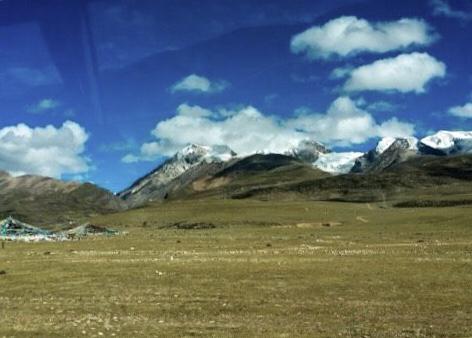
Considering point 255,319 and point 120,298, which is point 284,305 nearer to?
point 255,319

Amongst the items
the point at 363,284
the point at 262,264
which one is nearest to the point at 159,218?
the point at 262,264

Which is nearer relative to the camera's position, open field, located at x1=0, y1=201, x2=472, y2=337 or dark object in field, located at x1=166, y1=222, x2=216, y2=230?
open field, located at x1=0, y1=201, x2=472, y2=337

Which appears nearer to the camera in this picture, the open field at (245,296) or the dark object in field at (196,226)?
the open field at (245,296)

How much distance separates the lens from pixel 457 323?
22.4 metres

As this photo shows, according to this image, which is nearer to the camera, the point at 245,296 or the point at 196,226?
the point at 245,296

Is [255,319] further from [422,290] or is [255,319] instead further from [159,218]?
[159,218]

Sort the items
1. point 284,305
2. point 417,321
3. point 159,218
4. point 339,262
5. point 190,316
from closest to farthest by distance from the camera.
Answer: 1. point 417,321
2. point 190,316
3. point 284,305
4. point 339,262
5. point 159,218

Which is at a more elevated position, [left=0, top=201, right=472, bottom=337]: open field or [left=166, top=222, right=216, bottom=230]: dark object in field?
[left=166, top=222, right=216, bottom=230]: dark object in field

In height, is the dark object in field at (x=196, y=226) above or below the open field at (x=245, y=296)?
above

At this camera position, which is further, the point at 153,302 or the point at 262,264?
the point at 262,264

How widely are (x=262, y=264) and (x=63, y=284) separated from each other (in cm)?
1388

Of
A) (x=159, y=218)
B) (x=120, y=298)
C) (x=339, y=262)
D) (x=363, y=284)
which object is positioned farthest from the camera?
(x=159, y=218)

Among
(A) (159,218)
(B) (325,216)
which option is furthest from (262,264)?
(A) (159,218)

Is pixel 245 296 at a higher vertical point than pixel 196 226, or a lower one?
lower
